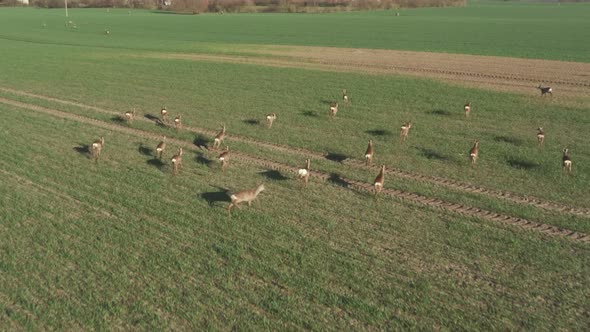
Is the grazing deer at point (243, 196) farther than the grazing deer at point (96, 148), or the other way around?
the grazing deer at point (96, 148)

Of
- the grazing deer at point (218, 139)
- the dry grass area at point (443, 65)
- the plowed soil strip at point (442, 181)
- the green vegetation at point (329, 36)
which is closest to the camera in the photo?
the plowed soil strip at point (442, 181)

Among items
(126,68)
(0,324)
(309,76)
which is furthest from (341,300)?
(126,68)

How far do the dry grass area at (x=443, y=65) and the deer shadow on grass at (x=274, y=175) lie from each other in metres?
26.2

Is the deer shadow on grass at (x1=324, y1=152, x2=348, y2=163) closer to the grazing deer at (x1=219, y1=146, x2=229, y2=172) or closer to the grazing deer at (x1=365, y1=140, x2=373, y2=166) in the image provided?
the grazing deer at (x1=365, y1=140, x2=373, y2=166)

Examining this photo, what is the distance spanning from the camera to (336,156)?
24.1m

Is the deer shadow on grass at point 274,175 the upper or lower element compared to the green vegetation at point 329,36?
lower

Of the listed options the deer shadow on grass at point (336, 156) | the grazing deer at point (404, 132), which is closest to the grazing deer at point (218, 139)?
the deer shadow on grass at point (336, 156)

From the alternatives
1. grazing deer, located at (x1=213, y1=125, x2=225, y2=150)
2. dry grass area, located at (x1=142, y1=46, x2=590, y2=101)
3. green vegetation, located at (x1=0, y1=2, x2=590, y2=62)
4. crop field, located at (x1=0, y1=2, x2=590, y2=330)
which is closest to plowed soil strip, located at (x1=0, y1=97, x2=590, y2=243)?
crop field, located at (x1=0, y1=2, x2=590, y2=330)

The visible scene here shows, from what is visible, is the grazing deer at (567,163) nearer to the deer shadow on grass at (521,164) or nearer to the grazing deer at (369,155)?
the deer shadow on grass at (521,164)

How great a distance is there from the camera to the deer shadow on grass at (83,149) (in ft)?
79.2

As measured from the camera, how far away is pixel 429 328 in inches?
467

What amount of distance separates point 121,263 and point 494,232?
11186 mm

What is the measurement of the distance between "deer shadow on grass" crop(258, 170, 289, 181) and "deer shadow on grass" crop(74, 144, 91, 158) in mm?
8382

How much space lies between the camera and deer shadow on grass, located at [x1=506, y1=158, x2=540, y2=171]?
74.1 ft
